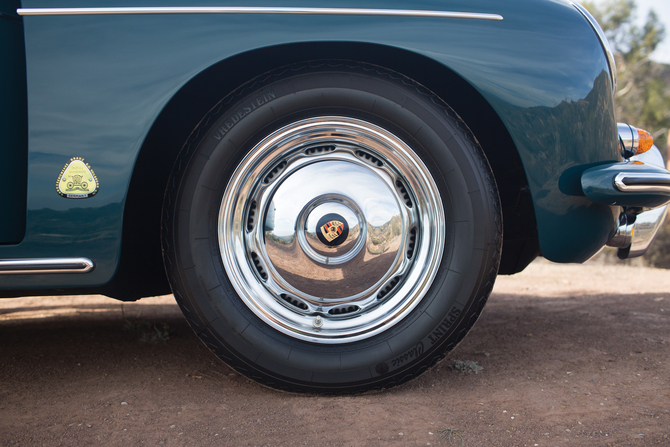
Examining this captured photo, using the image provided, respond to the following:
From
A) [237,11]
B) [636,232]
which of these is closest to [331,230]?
[237,11]

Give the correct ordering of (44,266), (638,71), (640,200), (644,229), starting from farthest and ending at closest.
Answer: (638,71) < (644,229) < (640,200) < (44,266)

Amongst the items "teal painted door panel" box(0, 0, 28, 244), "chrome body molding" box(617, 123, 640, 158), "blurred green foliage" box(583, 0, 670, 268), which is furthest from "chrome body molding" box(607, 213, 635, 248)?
"blurred green foliage" box(583, 0, 670, 268)

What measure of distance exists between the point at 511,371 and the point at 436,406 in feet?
1.53

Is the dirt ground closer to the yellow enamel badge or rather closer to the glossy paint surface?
the glossy paint surface

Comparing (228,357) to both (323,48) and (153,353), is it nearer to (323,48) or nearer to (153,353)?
(153,353)

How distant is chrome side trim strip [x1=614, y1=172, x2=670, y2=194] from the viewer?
1.36 m

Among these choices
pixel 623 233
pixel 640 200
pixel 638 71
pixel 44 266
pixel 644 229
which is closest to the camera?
pixel 44 266

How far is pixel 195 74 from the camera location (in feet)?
4.45

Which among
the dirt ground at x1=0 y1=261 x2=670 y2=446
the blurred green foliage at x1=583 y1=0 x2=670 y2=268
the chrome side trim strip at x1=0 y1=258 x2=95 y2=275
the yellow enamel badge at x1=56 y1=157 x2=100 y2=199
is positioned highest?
the blurred green foliage at x1=583 y1=0 x2=670 y2=268

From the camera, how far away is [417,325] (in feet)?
4.64

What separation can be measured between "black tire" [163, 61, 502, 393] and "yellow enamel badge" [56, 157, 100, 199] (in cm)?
23

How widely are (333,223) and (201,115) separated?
0.68 metres

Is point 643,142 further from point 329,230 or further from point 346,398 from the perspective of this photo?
point 346,398

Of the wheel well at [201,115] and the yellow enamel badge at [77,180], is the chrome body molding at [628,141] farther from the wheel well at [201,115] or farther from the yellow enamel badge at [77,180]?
the yellow enamel badge at [77,180]
